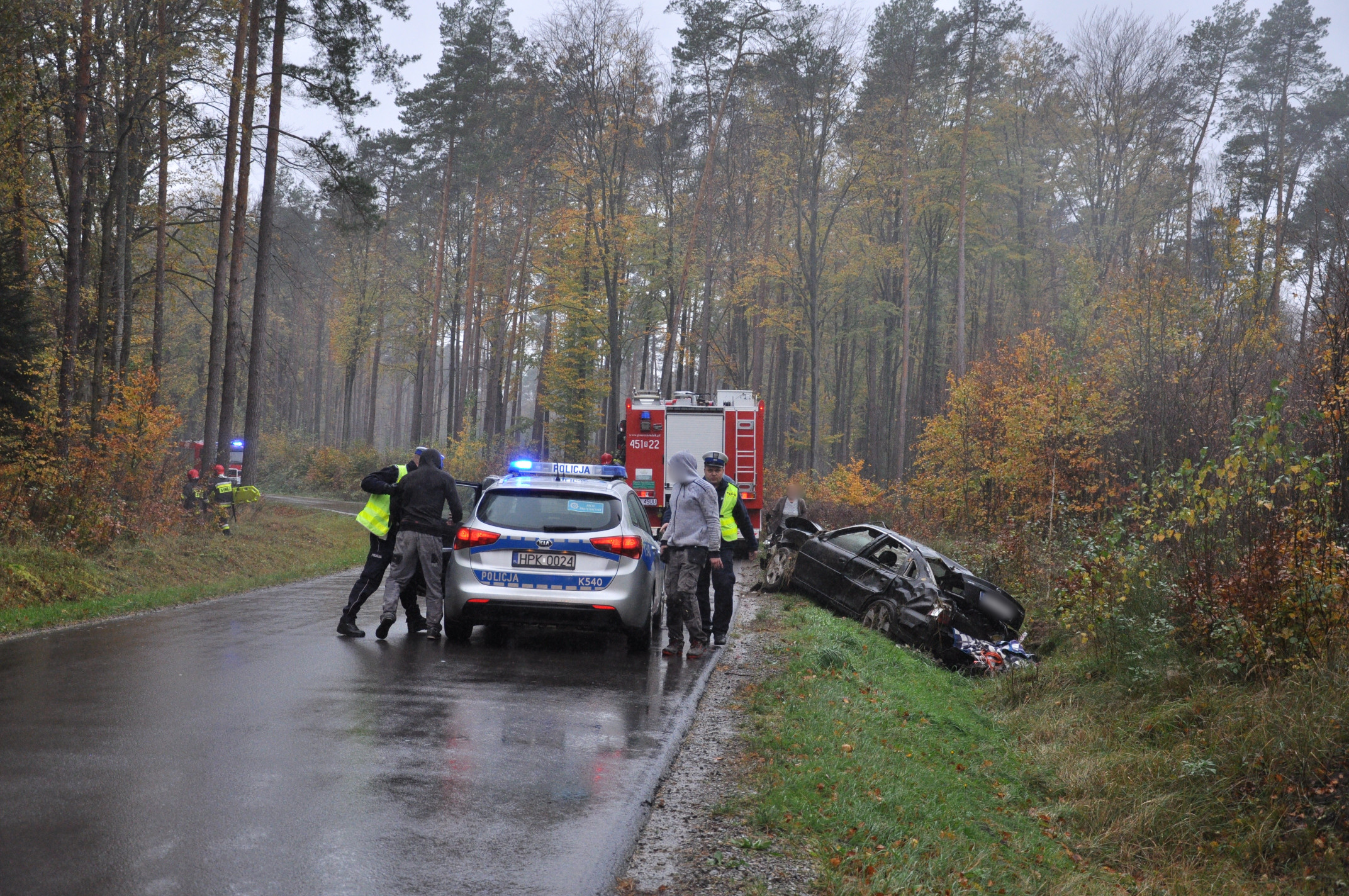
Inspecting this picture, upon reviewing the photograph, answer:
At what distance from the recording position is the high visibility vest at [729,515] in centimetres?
1115

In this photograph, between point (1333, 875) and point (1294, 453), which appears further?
point (1294, 453)

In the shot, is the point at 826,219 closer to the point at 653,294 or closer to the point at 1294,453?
the point at 653,294

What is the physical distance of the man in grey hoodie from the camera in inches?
392

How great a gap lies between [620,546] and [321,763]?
415 centimetres

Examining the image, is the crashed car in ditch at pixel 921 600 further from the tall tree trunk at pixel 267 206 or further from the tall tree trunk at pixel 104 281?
the tall tree trunk at pixel 267 206

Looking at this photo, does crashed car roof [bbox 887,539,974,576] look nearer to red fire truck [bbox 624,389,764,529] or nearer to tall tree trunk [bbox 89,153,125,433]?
red fire truck [bbox 624,389,764,529]

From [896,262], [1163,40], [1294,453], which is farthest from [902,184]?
[1294,453]

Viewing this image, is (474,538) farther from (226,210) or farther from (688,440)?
(226,210)

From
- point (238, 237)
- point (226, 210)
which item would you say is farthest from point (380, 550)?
point (238, 237)

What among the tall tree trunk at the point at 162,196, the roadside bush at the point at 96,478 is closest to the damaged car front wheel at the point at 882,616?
the roadside bush at the point at 96,478

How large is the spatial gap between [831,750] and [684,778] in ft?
3.83

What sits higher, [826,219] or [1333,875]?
[826,219]

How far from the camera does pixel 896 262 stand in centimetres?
3791

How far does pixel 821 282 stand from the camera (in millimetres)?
42062
